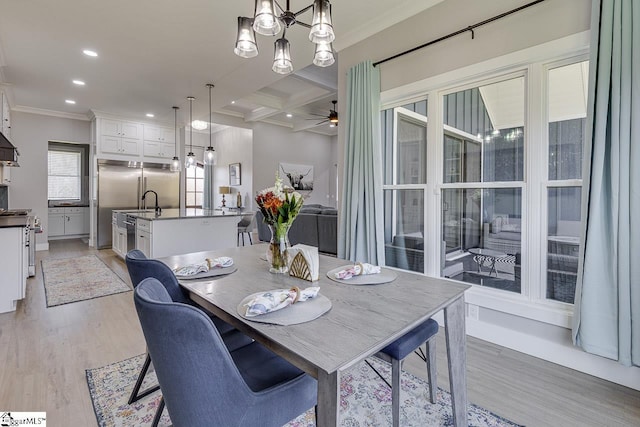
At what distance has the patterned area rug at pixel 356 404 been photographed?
5.33ft

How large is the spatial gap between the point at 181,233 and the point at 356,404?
11.2 ft

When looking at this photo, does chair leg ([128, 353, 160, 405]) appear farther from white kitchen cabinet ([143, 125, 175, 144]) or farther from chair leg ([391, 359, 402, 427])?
white kitchen cabinet ([143, 125, 175, 144])

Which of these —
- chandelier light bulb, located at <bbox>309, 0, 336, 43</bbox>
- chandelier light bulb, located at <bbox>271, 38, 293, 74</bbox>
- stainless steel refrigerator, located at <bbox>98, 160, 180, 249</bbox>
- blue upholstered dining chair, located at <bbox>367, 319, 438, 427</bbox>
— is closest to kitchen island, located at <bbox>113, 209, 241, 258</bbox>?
stainless steel refrigerator, located at <bbox>98, 160, 180, 249</bbox>

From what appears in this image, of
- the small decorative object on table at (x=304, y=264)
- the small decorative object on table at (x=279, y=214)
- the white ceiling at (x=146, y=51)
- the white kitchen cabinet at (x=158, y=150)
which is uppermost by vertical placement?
the white ceiling at (x=146, y=51)

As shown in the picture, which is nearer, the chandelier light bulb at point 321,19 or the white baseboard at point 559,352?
the chandelier light bulb at point 321,19

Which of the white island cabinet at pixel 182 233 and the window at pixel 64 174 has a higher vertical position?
the window at pixel 64 174

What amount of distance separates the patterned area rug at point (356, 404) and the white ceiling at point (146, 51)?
2.96m

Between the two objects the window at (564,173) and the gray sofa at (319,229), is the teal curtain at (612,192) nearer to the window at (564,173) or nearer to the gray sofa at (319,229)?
the window at (564,173)

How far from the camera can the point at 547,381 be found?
196 cm

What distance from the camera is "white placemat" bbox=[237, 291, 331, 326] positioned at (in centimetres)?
105

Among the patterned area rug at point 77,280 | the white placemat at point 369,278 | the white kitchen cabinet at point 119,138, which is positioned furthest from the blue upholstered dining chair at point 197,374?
the white kitchen cabinet at point 119,138

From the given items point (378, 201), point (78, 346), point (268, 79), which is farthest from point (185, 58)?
point (78, 346)

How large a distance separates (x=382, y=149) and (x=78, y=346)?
3.08 meters

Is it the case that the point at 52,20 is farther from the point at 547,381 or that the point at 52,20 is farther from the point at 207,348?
the point at 547,381
